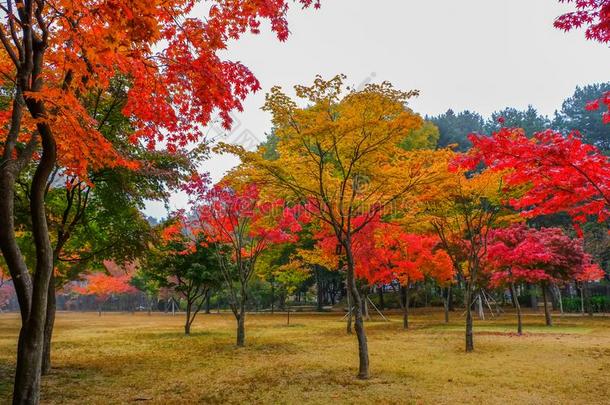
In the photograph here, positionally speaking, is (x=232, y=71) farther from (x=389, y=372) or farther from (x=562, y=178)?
(x=389, y=372)

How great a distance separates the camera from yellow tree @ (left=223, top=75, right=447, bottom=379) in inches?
307

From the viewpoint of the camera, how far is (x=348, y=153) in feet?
28.3

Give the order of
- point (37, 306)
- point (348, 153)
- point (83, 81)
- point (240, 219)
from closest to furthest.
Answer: point (37, 306) < point (83, 81) < point (348, 153) < point (240, 219)

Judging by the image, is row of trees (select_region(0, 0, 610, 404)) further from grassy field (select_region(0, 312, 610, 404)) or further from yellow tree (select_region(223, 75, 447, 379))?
grassy field (select_region(0, 312, 610, 404))

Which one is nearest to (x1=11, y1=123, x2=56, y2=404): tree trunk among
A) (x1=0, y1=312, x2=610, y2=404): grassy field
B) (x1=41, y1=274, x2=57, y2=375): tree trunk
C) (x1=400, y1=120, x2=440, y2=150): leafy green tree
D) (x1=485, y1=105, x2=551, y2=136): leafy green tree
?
(x1=0, y1=312, x2=610, y2=404): grassy field

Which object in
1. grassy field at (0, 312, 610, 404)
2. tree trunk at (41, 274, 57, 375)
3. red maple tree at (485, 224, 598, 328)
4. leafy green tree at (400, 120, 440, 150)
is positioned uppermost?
leafy green tree at (400, 120, 440, 150)

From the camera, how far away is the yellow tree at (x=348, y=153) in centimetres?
780

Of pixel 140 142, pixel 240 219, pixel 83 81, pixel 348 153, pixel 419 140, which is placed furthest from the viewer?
pixel 419 140

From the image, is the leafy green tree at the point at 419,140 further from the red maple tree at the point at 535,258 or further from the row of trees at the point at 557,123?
the red maple tree at the point at 535,258

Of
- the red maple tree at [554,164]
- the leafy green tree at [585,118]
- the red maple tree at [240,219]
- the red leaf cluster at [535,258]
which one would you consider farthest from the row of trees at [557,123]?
the red maple tree at [554,164]

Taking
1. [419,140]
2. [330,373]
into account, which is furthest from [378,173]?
[419,140]

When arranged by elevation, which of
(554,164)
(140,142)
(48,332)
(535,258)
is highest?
(140,142)

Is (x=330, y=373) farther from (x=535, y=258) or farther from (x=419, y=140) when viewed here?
(x=419, y=140)

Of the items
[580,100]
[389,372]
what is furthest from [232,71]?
[580,100]
